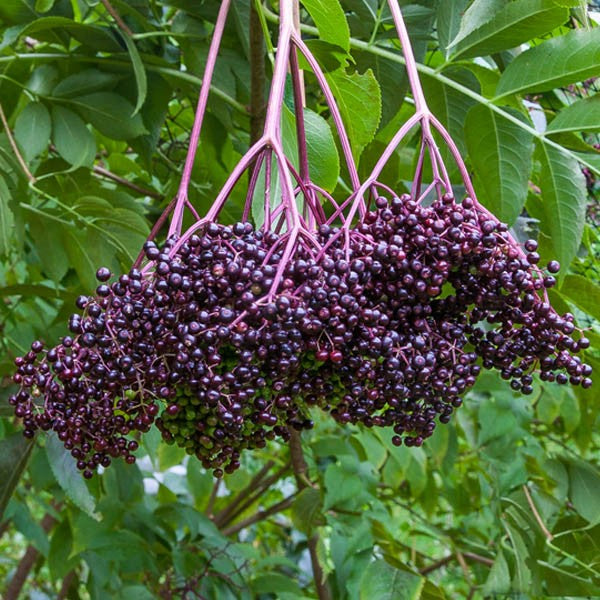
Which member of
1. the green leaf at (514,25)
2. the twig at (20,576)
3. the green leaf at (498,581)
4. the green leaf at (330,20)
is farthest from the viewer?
the twig at (20,576)

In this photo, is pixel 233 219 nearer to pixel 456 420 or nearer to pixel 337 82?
pixel 337 82

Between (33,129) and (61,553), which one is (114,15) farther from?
(61,553)

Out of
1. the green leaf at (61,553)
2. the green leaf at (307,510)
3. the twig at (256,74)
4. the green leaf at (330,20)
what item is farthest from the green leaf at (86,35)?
the green leaf at (61,553)

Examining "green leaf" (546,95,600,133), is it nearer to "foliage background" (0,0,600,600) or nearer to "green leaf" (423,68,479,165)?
"foliage background" (0,0,600,600)

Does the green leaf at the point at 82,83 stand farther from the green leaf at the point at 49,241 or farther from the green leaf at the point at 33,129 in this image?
the green leaf at the point at 49,241

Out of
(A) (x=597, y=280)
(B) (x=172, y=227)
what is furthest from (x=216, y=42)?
(A) (x=597, y=280)

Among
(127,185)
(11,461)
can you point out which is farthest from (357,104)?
(127,185)
